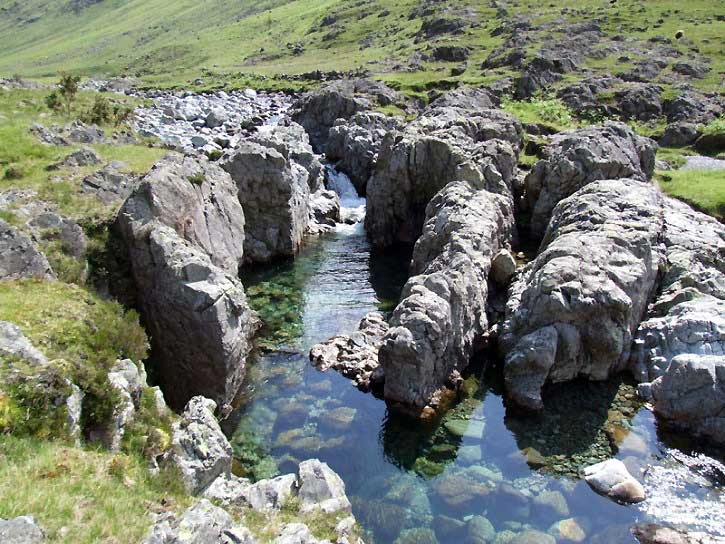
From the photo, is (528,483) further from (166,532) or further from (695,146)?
(695,146)

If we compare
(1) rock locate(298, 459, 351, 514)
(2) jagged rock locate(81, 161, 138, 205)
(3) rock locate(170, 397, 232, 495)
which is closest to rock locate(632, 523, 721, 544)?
(1) rock locate(298, 459, 351, 514)

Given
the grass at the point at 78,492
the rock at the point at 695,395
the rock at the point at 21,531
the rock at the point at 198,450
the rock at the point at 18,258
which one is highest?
the rock at the point at 18,258

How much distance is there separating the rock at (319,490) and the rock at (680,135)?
Result: 80398 millimetres

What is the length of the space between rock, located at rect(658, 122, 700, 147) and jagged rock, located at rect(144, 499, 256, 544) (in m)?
85.6

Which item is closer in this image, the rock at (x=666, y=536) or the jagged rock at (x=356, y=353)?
the rock at (x=666, y=536)

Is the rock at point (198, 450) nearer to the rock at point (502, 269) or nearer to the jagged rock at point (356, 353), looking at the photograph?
the jagged rock at point (356, 353)

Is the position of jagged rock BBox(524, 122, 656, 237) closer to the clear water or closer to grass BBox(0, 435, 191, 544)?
the clear water

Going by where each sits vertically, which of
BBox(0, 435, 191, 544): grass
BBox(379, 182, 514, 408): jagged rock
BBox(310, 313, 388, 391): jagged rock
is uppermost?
BBox(0, 435, 191, 544): grass

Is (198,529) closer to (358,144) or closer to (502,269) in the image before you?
(502,269)

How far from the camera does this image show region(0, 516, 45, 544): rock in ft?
38.8

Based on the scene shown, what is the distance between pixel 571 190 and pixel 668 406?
3018cm

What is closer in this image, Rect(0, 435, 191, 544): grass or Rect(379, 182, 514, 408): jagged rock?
Rect(0, 435, 191, 544): grass

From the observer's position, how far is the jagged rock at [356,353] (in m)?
34.0

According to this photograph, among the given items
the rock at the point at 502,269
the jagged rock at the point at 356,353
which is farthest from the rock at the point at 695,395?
the jagged rock at the point at 356,353
